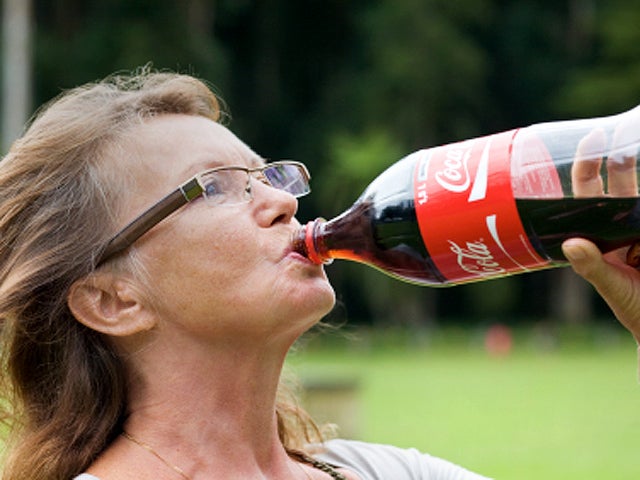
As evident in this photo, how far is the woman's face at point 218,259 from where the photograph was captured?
236 cm

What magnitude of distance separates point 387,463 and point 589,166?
79 centimetres

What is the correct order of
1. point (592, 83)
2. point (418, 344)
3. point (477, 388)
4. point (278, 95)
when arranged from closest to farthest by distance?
point (477, 388)
point (418, 344)
point (592, 83)
point (278, 95)

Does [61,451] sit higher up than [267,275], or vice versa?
[267,275]

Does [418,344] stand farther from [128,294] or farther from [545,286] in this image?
[128,294]

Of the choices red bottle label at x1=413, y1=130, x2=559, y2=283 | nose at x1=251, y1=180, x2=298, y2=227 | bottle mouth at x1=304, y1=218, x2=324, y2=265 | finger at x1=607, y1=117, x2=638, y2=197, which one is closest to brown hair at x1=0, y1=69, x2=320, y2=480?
nose at x1=251, y1=180, x2=298, y2=227

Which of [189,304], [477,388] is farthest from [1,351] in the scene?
[477,388]

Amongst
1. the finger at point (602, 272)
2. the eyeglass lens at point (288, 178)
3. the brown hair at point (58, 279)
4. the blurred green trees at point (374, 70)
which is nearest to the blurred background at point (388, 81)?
the blurred green trees at point (374, 70)

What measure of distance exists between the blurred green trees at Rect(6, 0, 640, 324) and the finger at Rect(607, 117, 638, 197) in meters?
26.3

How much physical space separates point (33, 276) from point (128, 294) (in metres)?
0.20

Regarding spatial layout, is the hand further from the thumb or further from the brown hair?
the brown hair

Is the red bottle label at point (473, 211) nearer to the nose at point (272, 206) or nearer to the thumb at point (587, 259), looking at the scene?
the thumb at point (587, 259)

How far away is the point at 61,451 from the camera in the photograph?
7.84ft

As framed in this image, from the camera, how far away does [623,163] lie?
89.7 inches

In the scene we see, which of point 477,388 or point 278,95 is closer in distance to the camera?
point 477,388
